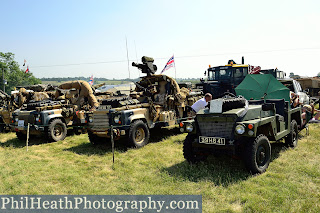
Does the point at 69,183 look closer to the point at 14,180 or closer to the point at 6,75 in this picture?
the point at 14,180

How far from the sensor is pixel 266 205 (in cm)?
392

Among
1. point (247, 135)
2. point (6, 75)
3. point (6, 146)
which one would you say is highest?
point (6, 75)

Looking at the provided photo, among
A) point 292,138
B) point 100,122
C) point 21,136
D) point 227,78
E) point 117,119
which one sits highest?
point 227,78

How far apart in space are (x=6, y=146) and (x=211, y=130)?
7674 millimetres

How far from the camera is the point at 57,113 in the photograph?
9875mm

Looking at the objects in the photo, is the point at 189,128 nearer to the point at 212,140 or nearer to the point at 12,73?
→ the point at 212,140

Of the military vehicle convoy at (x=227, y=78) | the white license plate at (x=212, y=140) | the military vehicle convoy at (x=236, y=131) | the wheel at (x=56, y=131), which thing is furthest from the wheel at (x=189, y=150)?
the military vehicle convoy at (x=227, y=78)

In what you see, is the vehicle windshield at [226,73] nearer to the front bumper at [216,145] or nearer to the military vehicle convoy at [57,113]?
the military vehicle convoy at [57,113]

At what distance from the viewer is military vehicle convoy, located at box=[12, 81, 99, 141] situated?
9453 millimetres

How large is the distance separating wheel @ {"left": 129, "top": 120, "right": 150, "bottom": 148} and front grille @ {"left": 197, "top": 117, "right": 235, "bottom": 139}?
8.69 feet

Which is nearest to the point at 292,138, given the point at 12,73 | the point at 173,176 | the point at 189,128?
the point at 189,128

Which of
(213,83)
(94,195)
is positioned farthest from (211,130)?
(213,83)

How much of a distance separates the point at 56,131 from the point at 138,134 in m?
3.72

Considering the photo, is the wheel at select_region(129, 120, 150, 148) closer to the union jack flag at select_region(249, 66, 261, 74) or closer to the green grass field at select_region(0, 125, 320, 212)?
the green grass field at select_region(0, 125, 320, 212)
